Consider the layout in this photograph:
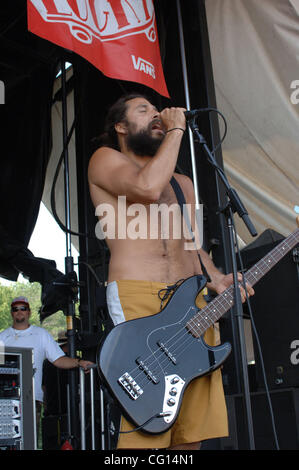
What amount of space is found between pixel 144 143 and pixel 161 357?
1.14 meters

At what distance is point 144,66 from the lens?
3.92 metres

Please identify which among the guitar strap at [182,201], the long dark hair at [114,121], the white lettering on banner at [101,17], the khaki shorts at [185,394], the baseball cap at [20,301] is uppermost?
the white lettering on banner at [101,17]

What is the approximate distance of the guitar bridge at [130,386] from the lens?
7.13 feet

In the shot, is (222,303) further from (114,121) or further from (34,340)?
(34,340)

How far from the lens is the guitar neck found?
2398 mm

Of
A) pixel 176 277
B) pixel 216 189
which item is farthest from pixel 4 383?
pixel 216 189

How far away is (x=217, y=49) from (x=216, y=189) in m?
1.48

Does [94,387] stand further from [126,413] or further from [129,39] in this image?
[129,39]

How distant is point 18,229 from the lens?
5961mm

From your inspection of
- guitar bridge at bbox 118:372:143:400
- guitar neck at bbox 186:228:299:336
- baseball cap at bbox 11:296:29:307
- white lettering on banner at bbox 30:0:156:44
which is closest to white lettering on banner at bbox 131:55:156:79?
white lettering on banner at bbox 30:0:156:44

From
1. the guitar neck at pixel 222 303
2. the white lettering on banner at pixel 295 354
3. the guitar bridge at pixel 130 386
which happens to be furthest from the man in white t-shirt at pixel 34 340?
the guitar bridge at pixel 130 386

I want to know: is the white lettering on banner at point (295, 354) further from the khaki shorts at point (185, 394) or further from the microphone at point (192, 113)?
the microphone at point (192, 113)

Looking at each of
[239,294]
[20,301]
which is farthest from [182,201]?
[20,301]

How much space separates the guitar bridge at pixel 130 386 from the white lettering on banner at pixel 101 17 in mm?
2427
